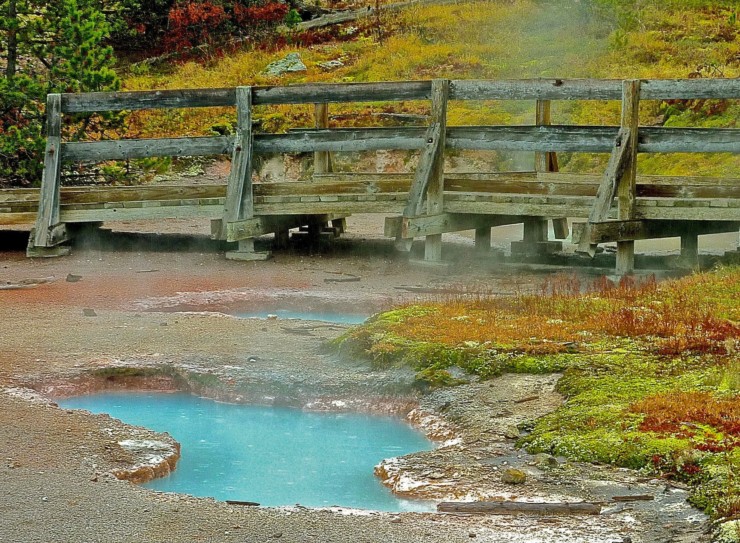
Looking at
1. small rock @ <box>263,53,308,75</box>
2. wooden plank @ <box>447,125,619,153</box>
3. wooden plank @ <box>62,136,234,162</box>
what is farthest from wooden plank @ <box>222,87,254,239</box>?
small rock @ <box>263,53,308,75</box>

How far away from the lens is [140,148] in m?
18.9

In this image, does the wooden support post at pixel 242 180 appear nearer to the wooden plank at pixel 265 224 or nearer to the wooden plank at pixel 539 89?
the wooden plank at pixel 265 224

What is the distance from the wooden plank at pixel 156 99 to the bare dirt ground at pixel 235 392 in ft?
8.00

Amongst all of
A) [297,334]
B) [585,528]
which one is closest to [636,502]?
[585,528]

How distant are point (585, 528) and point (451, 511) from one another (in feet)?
2.84

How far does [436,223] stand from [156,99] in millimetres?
4954

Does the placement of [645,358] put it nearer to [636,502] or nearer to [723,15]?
[636,502]

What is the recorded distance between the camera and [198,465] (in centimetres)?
874

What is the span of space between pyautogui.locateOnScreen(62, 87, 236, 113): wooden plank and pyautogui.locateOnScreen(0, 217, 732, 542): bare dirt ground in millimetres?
2438

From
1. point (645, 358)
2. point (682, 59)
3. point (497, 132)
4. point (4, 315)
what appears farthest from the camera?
point (682, 59)

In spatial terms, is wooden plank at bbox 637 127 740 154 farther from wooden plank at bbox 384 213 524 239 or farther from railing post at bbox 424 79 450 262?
railing post at bbox 424 79 450 262

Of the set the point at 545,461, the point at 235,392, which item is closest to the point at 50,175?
the point at 235,392

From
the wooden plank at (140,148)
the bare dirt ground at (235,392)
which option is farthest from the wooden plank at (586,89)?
the wooden plank at (140,148)

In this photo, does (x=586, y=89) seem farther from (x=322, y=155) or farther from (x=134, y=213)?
(x=134, y=213)
